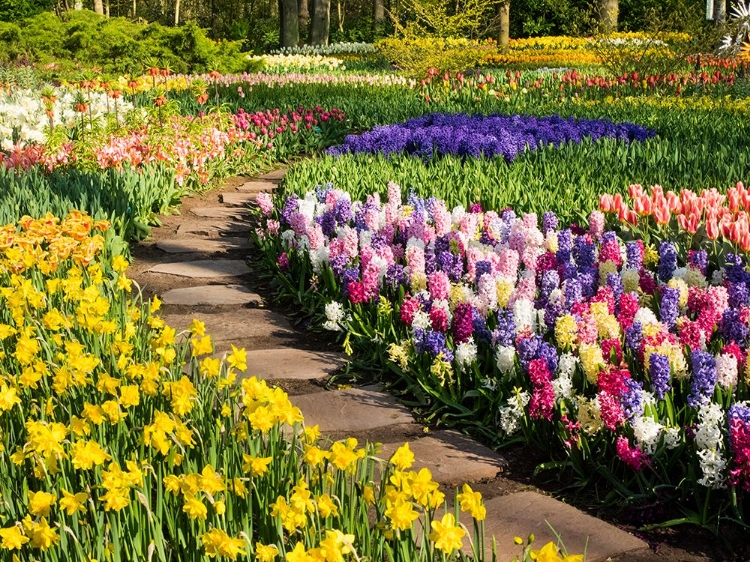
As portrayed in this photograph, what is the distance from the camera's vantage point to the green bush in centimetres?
1466

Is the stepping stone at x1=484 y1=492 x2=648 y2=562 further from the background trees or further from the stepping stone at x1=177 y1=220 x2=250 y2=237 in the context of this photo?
the background trees

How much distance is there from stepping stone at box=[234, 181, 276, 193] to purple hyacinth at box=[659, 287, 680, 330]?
5127mm

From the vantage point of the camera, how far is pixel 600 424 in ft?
10.0

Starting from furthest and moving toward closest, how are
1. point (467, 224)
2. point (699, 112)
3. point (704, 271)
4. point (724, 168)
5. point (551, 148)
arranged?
point (699, 112) → point (551, 148) → point (724, 168) → point (467, 224) → point (704, 271)

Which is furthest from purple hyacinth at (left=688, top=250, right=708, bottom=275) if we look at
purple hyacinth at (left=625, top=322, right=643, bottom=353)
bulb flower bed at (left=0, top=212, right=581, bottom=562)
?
bulb flower bed at (left=0, top=212, right=581, bottom=562)

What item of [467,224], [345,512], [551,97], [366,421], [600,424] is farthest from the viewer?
[551,97]

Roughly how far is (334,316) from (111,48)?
12059 millimetres

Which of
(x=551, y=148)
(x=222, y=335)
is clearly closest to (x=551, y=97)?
(x=551, y=148)

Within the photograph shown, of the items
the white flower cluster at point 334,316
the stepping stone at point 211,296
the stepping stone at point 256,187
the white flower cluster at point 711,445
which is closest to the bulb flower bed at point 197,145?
the stepping stone at point 256,187

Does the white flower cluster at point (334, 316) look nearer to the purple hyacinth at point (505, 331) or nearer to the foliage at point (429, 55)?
the purple hyacinth at point (505, 331)

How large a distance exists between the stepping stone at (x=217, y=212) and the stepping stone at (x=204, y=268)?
1346 millimetres

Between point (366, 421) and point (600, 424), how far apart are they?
96 centimetres

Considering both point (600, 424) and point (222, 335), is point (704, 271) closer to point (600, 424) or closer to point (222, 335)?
point (600, 424)

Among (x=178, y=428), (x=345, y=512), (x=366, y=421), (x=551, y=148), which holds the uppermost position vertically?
(x=551, y=148)
